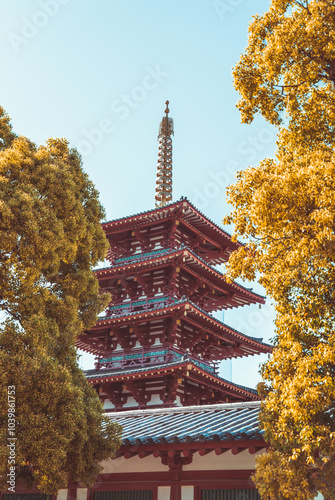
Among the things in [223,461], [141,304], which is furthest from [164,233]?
[223,461]

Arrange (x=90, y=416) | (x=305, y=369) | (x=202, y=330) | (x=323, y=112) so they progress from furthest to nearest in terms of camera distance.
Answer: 1. (x=202, y=330)
2. (x=90, y=416)
3. (x=323, y=112)
4. (x=305, y=369)

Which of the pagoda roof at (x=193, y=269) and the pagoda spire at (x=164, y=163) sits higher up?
the pagoda spire at (x=164, y=163)

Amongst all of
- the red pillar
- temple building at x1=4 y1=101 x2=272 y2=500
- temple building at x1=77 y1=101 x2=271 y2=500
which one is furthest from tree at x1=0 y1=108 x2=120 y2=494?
temple building at x1=77 y1=101 x2=271 y2=500

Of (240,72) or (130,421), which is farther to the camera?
(130,421)

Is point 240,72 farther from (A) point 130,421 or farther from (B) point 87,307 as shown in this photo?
(A) point 130,421

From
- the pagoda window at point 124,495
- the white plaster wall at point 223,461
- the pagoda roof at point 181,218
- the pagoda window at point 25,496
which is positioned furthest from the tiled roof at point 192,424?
the pagoda roof at point 181,218

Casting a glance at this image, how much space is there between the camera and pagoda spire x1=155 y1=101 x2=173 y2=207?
28.9 metres

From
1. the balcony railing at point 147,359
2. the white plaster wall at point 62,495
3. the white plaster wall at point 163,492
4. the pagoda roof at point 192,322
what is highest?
the pagoda roof at point 192,322

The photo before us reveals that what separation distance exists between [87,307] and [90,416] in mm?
2361

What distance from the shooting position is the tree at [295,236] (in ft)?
21.5

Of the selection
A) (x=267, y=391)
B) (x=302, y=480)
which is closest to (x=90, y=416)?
(x=267, y=391)

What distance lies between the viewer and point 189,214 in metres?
22.8

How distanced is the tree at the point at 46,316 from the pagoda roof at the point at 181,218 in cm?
1138

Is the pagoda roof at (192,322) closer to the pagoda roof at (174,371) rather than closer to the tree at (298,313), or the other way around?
the pagoda roof at (174,371)
